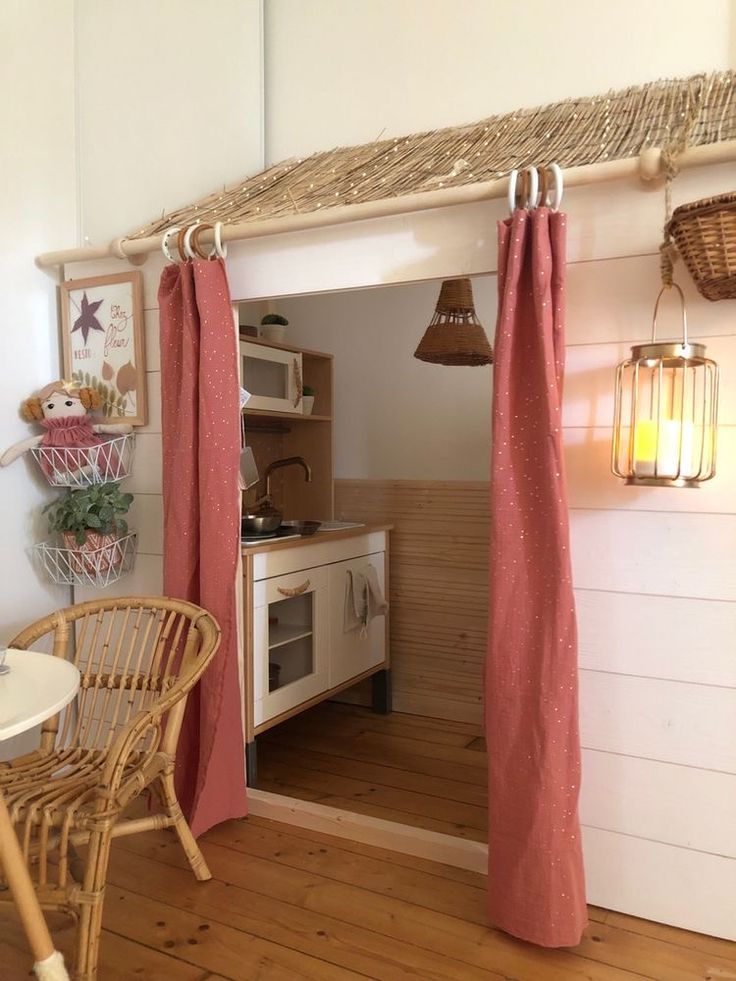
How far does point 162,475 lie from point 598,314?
132cm

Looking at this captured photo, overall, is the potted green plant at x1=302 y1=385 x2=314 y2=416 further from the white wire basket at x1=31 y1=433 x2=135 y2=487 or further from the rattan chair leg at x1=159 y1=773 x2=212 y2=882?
the rattan chair leg at x1=159 y1=773 x2=212 y2=882

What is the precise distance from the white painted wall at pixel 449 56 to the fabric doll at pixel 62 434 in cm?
104

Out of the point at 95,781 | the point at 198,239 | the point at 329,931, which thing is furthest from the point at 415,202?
the point at 329,931

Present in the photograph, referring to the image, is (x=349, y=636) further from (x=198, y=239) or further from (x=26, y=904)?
(x=26, y=904)

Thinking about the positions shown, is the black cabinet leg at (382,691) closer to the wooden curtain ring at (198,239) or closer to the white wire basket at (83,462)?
the white wire basket at (83,462)

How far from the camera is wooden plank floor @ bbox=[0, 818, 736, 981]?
164cm

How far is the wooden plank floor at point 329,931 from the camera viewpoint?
164cm

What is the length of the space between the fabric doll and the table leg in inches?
45.8

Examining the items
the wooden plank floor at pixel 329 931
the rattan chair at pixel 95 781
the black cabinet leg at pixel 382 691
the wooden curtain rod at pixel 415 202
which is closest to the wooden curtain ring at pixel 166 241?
the wooden curtain rod at pixel 415 202

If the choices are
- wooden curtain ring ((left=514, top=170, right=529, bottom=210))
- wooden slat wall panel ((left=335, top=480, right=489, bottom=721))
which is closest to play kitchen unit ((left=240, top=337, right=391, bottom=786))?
wooden slat wall panel ((left=335, top=480, right=489, bottom=721))

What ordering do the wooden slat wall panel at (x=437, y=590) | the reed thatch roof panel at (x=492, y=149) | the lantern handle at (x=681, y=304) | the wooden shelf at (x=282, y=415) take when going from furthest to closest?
the wooden slat wall panel at (x=437, y=590) → the wooden shelf at (x=282, y=415) → the reed thatch roof panel at (x=492, y=149) → the lantern handle at (x=681, y=304)

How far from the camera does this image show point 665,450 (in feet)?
5.14

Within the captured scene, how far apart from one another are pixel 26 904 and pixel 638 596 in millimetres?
1367

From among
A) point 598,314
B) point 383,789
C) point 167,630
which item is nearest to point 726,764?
point 598,314
